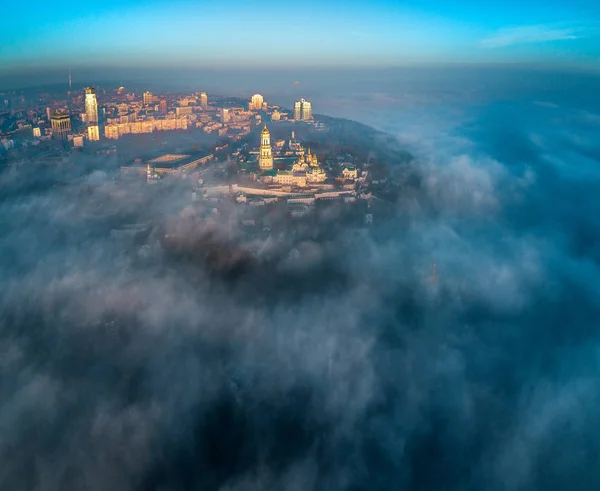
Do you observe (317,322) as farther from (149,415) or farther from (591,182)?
(591,182)

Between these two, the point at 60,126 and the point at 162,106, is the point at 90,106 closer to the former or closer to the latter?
the point at 60,126

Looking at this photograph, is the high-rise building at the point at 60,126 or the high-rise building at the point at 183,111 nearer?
the high-rise building at the point at 60,126

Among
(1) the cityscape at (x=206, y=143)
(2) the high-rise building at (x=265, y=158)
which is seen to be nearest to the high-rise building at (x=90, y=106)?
(1) the cityscape at (x=206, y=143)

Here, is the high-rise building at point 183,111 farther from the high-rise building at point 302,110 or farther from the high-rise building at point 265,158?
the high-rise building at point 265,158

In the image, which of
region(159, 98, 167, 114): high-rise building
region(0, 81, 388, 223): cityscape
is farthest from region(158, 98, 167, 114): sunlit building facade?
region(0, 81, 388, 223): cityscape

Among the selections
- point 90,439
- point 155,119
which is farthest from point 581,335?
point 155,119

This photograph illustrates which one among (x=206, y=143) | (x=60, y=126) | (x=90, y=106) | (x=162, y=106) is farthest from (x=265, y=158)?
(x=162, y=106)

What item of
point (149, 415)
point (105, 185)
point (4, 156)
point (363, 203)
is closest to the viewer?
point (149, 415)
